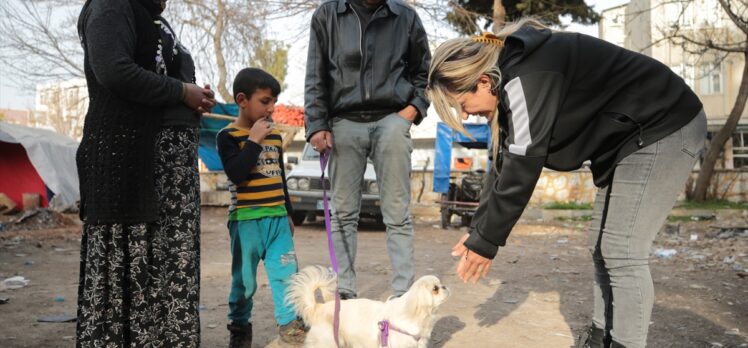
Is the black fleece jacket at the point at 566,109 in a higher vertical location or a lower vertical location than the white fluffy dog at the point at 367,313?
higher

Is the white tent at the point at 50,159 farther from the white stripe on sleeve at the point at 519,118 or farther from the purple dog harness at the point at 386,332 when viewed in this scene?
the white stripe on sleeve at the point at 519,118

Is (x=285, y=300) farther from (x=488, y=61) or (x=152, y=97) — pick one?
(x=488, y=61)

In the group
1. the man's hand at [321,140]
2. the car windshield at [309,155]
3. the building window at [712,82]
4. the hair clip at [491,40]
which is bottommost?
the man's hand at [321,140]

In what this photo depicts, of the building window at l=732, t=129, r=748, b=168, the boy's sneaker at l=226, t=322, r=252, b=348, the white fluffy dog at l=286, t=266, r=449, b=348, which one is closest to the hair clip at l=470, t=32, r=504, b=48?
the white fluffy dog at l=286, t=266, r=449, b=348

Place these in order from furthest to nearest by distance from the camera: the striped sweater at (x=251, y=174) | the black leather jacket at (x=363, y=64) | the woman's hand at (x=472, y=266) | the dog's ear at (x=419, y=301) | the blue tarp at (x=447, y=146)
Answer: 1. the blue tarp at (x=447, y=146)
2. the black leather jacket at (x=363, y=64)
3. the striped sweater at (x=251, y=174)
4. the dog's ear at (x=419, y=301)
5. the woman's hand at (x=472, y=266)

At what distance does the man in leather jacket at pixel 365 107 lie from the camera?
3.26 metres

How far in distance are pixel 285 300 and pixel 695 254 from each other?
630 cm

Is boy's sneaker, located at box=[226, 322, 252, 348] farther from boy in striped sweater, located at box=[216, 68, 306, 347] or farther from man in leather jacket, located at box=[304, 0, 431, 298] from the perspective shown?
man in leather jacket, located at box=[304, 0, 431, 298]

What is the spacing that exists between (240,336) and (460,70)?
5.91 ft

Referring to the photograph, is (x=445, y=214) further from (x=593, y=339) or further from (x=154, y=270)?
(x=154, y=270)

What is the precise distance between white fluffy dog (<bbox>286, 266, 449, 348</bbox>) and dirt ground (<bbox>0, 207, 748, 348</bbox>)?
0.46 meters

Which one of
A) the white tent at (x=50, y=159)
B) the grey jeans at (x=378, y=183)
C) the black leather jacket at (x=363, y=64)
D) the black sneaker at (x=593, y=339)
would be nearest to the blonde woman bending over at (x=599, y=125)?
the black sneaker at (x=593, y=339)

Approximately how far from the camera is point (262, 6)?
1672cm

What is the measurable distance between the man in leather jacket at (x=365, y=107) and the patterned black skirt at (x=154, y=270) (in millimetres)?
1017
